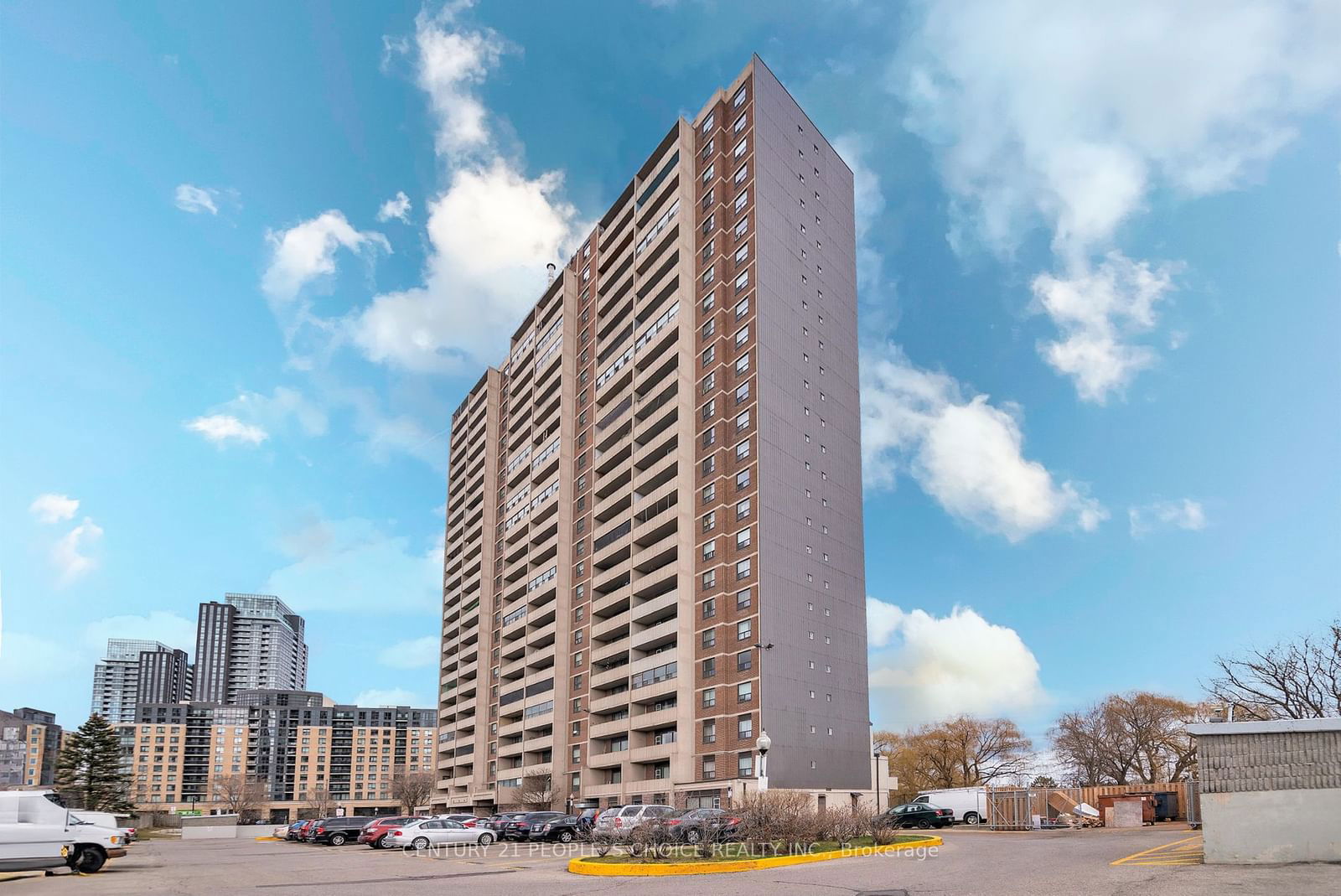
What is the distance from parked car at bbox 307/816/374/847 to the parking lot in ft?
53.8

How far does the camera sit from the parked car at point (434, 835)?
144ft

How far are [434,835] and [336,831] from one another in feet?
38.4

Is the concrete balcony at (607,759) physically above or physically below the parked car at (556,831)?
above

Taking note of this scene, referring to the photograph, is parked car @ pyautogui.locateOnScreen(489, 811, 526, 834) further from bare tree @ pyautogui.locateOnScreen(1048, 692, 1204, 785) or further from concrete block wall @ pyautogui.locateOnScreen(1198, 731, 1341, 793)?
bare tree @ pyautogui.locateOnScreen(1048, 692, 1204, 785)

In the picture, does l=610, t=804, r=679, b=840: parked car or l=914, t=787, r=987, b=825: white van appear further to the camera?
l=914, t=787, r=987, b=825: white van

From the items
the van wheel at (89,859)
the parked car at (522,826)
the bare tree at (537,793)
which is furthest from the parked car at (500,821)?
the bare tree at (537,793)

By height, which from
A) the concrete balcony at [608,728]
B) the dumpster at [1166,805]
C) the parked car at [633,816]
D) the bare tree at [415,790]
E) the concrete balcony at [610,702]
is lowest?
the bare tree at [415,790]

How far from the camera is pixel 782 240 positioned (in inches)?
3054

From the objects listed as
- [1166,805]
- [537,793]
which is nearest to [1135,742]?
[1166,805]

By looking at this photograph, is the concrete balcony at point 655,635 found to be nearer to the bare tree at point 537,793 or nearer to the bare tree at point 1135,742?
the bare tree at point 537,793

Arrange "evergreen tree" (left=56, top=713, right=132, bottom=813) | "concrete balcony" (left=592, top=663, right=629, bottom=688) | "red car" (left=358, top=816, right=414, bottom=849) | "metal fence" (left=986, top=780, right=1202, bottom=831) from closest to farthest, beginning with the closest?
"red car" (left=358, top=816, right=414, bottom=849), "metal fence" (left=986, top=780, right=1202, bottom=831), "concrete balcony" (left=592, top=663, right=629, bottom=688), "evergreen tree" (left=56, top=713, right=132, bottom=813)

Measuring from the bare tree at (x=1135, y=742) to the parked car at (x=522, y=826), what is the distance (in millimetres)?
58685

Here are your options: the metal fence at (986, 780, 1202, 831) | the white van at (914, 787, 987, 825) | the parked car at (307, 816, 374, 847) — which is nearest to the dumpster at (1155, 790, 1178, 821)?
the metal fence at (986, 780, 1202, 831)

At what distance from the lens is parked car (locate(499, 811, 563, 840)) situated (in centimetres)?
4716
